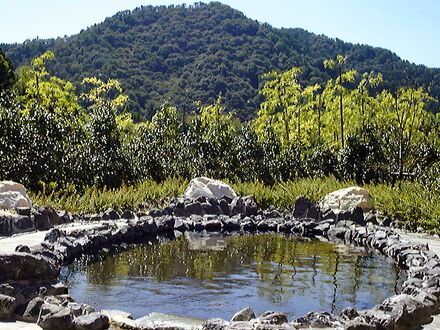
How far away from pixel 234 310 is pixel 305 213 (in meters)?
8.76

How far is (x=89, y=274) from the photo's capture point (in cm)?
954

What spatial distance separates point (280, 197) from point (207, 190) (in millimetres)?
2212

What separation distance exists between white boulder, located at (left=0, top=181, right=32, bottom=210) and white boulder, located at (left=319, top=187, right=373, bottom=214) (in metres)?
7.53

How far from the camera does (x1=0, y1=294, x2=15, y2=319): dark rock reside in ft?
20.7

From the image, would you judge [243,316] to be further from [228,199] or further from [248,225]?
[228,199]

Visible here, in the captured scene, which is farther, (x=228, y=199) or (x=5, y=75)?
(x=5, y=75)

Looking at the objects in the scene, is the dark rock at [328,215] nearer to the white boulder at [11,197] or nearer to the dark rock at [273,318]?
the white boulder at [11,197]

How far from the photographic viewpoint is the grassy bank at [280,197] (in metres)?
14.3

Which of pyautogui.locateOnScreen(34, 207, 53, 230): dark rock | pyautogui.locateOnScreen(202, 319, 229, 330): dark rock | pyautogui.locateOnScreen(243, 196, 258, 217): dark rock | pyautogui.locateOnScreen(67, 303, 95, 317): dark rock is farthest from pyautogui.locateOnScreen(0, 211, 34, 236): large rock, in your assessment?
pyautogui.locateOnScreen(202, 319, 229, 330): dark rock

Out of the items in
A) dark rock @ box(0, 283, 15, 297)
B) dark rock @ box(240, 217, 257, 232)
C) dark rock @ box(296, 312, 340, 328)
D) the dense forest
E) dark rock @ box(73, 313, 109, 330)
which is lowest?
dark rock @ box(240, 217, 257, 232)

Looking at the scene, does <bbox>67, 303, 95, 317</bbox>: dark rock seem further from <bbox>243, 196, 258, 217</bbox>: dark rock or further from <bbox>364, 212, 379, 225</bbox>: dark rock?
<bbox>243, 196, 258, 217</bbox>: dark rock

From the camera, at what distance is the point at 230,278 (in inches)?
372

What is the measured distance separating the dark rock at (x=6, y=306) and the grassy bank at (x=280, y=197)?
9.30 meters

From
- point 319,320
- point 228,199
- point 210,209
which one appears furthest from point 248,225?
point 319,320
